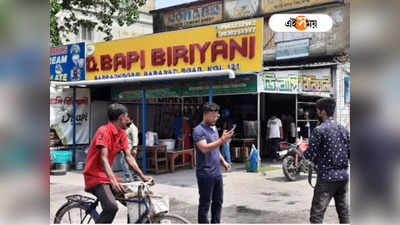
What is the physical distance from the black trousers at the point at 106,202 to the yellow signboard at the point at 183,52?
5.47 meters

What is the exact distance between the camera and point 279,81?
991 cm

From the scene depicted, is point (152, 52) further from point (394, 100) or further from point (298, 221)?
point (394, 100)

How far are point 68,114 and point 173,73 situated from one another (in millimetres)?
3387

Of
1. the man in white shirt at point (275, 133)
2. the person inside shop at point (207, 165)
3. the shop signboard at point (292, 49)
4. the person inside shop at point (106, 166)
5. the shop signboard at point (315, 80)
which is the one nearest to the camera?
the person inside shop at point (106, 166)

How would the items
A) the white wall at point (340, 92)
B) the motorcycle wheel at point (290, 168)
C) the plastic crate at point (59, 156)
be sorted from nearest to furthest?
1. the motorcycle wheel at point (290, 168)
2. the plastic crate at point (59, 156)
3. the white wall at point (340, 92)

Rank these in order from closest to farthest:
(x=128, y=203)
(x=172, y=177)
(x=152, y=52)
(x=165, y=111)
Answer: (x=128, y=203) → (x=172, y=177) → (x=152, y=52) → (x=165, y=111)

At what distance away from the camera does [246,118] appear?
13.4 metres

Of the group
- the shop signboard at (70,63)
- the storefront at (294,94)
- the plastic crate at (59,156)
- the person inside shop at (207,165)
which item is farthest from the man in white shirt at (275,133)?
the person inside shop at (207,165)

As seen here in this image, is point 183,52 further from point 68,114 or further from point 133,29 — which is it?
point 133,29

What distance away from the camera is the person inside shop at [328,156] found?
380 cm

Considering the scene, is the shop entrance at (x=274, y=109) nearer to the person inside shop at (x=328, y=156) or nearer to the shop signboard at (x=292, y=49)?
the shop signboard at (x=292, y=49)

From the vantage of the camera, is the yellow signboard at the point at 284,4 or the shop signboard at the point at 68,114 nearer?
the shop signboard at the point at 68,114

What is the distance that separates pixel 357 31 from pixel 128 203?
8.02 feet

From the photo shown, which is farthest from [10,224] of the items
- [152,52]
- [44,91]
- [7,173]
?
[152,52]
